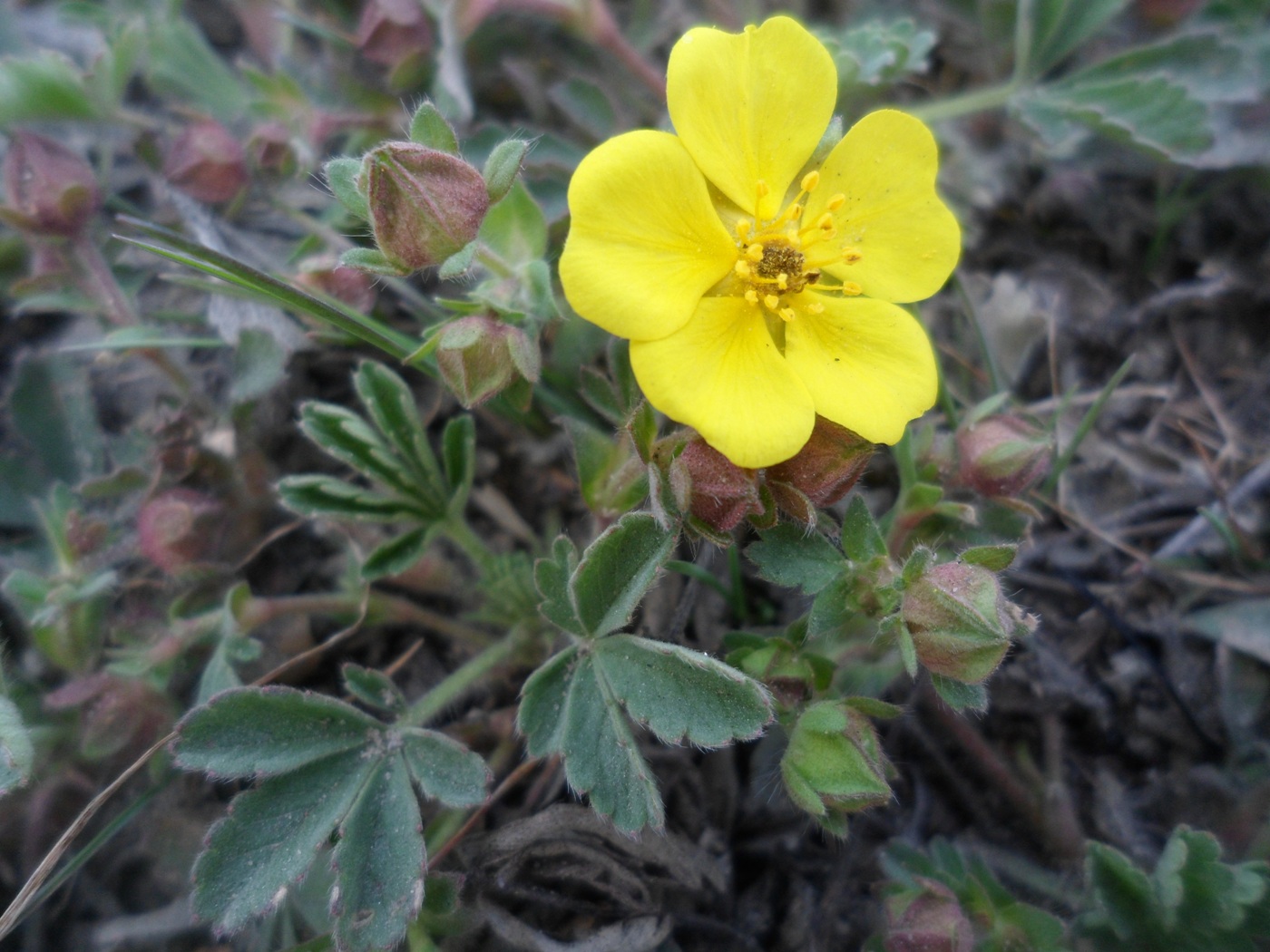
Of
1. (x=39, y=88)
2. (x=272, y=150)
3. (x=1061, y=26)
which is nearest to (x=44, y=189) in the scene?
(x=39, y=88)

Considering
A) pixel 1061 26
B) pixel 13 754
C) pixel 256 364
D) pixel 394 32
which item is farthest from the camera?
pixel 1061 26

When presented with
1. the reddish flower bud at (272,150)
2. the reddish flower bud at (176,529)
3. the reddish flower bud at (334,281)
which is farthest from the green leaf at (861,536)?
A: the reddish flower bud at (272,150)

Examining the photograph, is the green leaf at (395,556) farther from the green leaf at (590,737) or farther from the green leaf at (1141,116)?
the green leaf at (1141,116)

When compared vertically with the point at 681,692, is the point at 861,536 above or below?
above

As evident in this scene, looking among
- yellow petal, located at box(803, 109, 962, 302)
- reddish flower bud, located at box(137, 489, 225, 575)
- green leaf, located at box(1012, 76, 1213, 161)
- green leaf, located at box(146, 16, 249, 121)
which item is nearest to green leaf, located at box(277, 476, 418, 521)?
reddish flower bud, located at box(137, 489, 225, 575)

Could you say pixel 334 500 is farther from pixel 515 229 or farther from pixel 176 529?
pixel 515 229

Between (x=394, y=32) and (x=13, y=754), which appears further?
(x=394, y=32)

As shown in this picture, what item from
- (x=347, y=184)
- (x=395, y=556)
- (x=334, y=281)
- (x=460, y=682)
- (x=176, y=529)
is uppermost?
(x=347, y=184)

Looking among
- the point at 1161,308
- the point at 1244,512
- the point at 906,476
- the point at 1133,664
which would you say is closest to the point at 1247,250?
the point at 1161,308
